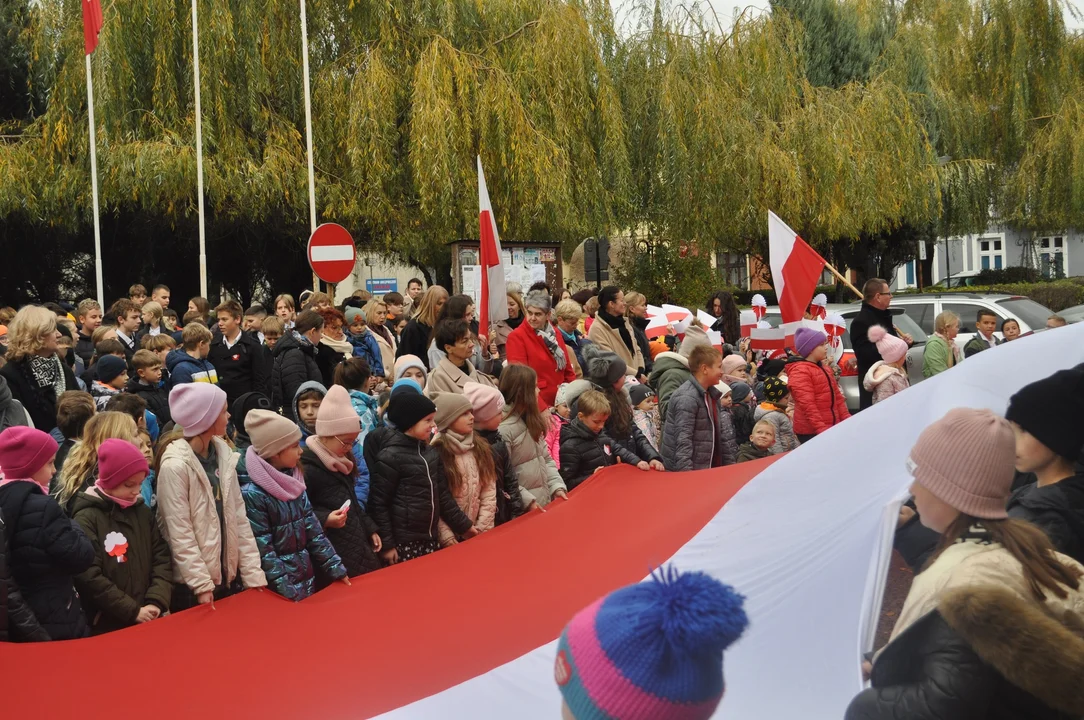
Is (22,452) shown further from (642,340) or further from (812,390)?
(642,340)

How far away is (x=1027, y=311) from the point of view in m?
16.0

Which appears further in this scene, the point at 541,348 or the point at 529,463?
the point at 541,348

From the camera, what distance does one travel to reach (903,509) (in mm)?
3139

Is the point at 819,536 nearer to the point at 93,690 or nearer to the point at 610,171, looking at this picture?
the point at 93,690

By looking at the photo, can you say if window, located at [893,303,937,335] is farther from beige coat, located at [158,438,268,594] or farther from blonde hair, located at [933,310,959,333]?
beige coat, located at [158,438,268,594]

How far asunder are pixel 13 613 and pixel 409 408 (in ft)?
7.20

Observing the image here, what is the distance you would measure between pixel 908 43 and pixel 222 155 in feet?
58.0

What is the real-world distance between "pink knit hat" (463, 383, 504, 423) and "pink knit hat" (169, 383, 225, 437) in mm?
1770

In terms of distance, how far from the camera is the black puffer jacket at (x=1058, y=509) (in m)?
2.98

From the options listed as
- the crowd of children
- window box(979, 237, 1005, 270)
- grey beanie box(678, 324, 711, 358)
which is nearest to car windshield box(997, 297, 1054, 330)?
the crowd of children

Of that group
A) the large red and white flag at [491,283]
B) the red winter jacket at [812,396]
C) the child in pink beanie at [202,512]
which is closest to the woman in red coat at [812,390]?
the red winter jacket at [812,396]

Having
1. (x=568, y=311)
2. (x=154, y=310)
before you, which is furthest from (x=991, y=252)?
(x=154, y=310)

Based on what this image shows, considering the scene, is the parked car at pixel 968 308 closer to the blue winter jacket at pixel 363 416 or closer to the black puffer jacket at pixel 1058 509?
the blue winter jacket at pixel 363 416

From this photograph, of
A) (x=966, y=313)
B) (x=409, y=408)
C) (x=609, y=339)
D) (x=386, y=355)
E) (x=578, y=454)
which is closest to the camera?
(x=409, y=408)
